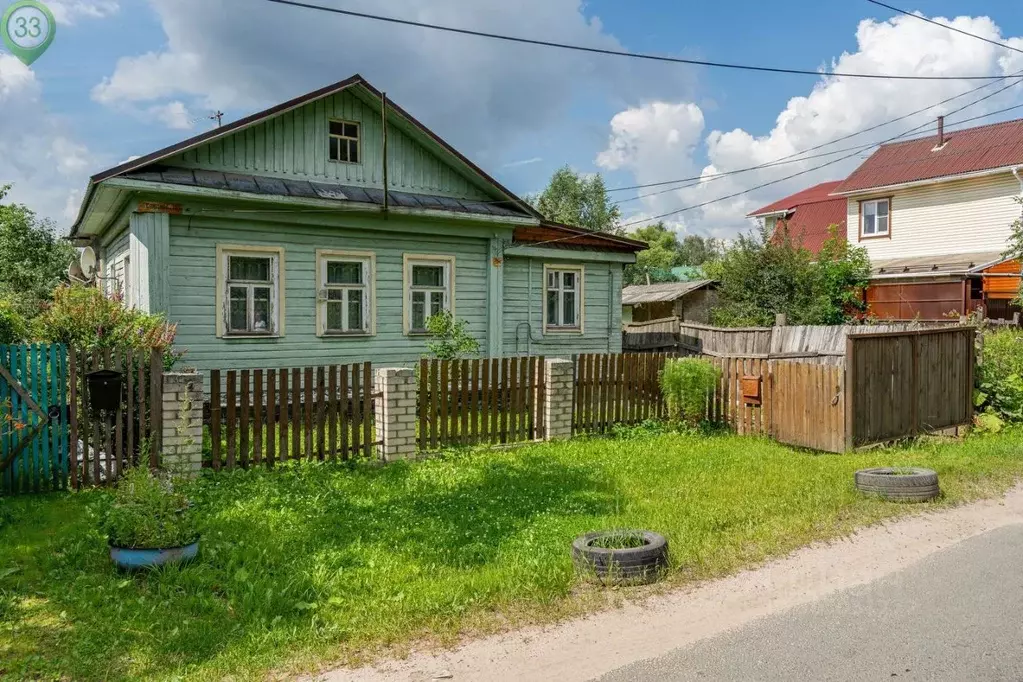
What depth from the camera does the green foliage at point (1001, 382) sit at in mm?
12352

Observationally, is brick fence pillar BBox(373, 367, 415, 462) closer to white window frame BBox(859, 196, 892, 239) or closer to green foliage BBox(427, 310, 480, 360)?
green foliage BBox(427, 310, 480, 360)

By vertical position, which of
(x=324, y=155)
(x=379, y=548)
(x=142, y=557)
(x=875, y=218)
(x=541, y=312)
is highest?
(x=875, y=218)

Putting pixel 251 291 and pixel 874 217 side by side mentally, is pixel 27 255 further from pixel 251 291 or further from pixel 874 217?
pixel 874 217

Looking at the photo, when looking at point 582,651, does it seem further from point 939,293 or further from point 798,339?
point 939,293

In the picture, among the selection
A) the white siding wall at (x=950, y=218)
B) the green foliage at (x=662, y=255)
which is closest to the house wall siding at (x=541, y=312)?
the white siding wall at (x=950, y=218)

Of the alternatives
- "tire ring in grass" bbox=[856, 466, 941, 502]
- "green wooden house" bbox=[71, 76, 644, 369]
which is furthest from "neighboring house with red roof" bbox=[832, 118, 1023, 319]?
"tire ring in grass" bbox=[856, 466, 941, 502]

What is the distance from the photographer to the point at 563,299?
1681 cm

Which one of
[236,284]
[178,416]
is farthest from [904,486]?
[236,284]

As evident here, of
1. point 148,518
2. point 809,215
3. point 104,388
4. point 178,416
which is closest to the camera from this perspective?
point 148,518

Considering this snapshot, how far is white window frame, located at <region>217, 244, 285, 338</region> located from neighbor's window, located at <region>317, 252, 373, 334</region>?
28.2 inches

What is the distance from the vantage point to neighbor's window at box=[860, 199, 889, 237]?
93.2 feet

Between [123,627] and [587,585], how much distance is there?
115 inches

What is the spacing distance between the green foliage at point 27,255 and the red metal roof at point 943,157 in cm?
3260

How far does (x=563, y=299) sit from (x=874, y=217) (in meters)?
18.1
